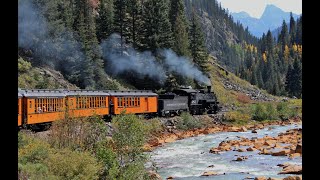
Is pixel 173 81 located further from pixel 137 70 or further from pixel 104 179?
pixel 104 179

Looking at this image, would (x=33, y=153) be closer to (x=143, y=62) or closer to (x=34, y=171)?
(x=34, y=171)

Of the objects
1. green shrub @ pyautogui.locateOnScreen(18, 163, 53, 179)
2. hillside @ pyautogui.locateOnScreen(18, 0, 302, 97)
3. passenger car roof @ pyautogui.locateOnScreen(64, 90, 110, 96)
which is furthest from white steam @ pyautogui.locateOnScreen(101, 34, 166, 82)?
green shrub @ pyautogui.locateOnScreen(18, 163, 53, 179)

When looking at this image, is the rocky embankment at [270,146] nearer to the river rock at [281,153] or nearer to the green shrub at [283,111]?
the river rock at [281,153]

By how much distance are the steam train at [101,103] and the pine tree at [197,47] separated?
17.4 meters

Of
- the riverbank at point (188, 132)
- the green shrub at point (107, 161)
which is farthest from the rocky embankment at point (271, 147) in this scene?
the green shrub at point (107, 161)

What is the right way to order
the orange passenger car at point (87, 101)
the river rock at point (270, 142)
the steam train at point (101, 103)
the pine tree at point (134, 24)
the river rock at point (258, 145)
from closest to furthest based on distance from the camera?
the steam train at point (101, 103) → the orange passenger car at point (87, 101) → the river rock at point (258, 145) → the river rock at point (270, 142) → the pine tree at point (134, 24)

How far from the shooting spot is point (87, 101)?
1118 inches

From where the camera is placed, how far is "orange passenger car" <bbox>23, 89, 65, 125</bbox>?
22.0 m

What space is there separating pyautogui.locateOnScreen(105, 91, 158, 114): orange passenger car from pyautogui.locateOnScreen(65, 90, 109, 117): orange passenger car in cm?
94

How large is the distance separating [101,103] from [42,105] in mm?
7457

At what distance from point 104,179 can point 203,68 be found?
171 ft

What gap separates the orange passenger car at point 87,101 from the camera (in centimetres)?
2661

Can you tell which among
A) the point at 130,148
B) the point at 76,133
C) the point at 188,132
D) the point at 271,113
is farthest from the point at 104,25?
the point at 130,148

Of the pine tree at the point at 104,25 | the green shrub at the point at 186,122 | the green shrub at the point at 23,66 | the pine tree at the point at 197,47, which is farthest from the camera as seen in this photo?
the pine tree at the point at 197,47
